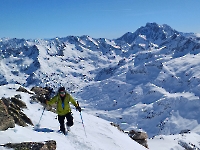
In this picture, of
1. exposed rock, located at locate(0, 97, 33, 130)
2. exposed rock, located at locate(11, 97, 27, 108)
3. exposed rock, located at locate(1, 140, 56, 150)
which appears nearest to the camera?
exposed rock, located at locate(1, 140, 56, 150)

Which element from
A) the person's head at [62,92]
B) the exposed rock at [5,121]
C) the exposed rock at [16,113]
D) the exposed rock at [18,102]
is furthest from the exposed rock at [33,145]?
the exposed rock at [18,102]

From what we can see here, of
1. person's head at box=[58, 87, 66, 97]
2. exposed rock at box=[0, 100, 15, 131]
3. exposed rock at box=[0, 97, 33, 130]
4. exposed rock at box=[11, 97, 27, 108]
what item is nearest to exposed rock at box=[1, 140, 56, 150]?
exposed rock at box=[0, 100, 15, 131]

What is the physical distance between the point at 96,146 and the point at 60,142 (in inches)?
102

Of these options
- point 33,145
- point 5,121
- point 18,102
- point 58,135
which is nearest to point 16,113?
point 18,102

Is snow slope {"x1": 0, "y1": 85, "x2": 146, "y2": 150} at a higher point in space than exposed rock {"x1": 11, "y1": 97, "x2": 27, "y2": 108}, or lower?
lower

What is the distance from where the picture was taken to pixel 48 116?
21.2 metres

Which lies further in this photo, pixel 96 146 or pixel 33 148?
pixel 96 146

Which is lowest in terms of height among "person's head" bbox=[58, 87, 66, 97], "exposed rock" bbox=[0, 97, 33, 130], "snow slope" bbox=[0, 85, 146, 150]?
"snow slope" bbox=[0, 85, 146, 150]

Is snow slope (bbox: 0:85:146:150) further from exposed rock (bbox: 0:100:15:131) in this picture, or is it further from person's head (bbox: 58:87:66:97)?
person's head (bbox: 58:87:66:97)

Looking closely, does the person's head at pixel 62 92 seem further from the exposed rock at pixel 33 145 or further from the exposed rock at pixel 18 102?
the exposed rock at pixel 18 102

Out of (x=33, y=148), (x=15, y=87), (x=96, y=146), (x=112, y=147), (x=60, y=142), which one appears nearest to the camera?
(x=33, y=148)

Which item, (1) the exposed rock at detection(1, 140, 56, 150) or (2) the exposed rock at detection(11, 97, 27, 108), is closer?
(1) the exposed rock at detection(1, 140, 56, 150)

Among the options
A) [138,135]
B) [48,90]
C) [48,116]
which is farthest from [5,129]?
[138,135]

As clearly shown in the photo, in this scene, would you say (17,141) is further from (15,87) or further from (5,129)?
(15,87)
